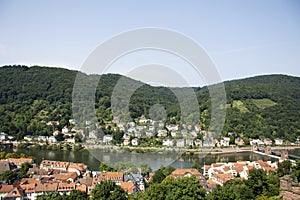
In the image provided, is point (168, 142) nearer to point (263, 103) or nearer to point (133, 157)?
point (133, 157)

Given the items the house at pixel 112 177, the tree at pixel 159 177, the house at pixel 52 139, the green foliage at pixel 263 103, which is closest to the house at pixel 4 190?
the house at pixel 112 177

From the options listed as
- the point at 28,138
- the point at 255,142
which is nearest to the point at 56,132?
the point at 28,138

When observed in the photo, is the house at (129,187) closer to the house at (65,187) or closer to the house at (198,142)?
the house at (65,187)

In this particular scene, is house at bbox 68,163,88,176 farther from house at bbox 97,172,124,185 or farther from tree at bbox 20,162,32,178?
house at bbox 97,172,124,185

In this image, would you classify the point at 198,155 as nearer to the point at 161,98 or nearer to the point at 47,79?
the point at 161,98

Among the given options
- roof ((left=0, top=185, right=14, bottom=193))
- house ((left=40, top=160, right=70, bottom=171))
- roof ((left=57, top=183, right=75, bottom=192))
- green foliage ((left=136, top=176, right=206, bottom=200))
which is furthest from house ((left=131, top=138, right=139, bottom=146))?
green foliage ((left=136, top=176, right=206, bottom=200))
